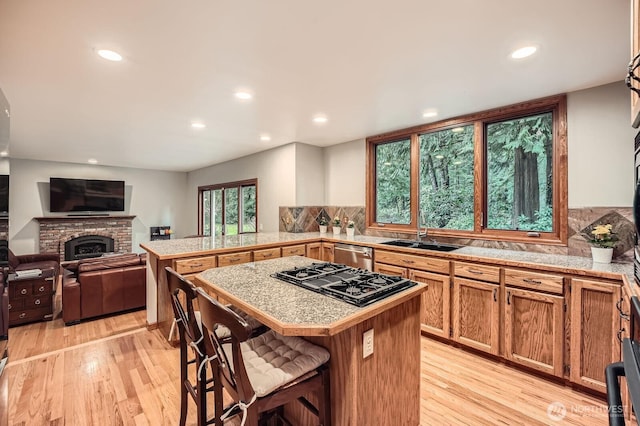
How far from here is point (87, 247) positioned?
275 inches

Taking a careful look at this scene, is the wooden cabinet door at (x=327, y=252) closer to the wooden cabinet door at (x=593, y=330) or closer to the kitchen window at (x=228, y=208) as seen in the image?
the kitchen window at (x=228, y=208)

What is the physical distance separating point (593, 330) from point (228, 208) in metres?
6.38

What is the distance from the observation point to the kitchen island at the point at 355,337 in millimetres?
1273

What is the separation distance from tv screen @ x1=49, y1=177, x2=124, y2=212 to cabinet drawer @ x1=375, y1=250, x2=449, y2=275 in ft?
22.8

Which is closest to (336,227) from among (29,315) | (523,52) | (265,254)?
(265,254)

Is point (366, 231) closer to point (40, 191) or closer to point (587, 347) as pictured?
point (587, 347)

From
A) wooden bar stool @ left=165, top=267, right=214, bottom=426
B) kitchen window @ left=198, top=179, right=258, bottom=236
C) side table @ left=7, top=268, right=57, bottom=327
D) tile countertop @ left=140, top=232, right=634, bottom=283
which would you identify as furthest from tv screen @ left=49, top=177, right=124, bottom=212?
wooden bar stool @ left=165, top=267, right=214, bottom=426

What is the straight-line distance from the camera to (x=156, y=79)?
2465 mm

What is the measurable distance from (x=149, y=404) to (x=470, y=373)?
8.34ft

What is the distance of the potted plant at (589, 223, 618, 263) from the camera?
2.33 metres

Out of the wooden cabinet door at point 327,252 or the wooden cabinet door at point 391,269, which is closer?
the wooden cabinet door at point 391,269

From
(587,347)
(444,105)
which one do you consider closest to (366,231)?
(444,105)

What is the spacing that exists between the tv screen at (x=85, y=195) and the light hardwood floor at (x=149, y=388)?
4633 mm

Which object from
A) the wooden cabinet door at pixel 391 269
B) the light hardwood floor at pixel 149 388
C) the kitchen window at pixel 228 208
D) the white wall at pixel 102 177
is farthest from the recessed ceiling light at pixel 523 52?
the white wall at pixel 102 177
